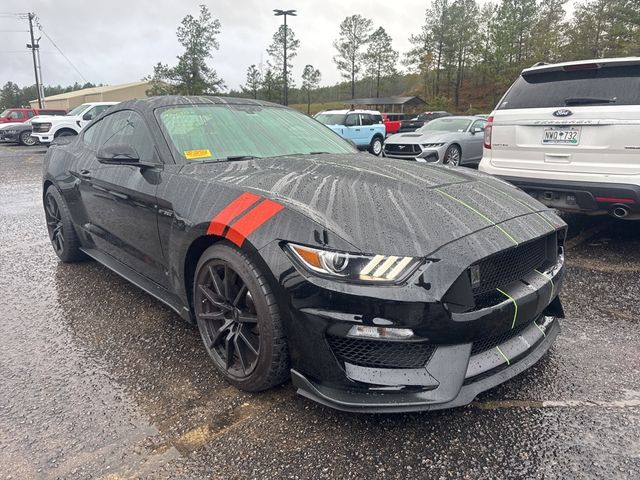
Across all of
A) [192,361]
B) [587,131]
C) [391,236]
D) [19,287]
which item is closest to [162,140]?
[192,361]

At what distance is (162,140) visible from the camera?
9.41 ft

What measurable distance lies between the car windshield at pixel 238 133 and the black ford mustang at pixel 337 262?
16 mm

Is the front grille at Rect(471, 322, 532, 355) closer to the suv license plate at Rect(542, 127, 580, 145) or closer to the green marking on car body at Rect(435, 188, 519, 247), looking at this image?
the green marking on car body at Rect(435, 188, 519, 247)

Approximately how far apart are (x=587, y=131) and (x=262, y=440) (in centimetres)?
378

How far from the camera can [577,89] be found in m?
4.17

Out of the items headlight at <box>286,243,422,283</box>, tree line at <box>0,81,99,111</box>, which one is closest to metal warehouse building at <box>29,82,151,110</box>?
tree line at <box>0,81,99,111</box>

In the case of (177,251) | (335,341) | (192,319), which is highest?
(177,251)

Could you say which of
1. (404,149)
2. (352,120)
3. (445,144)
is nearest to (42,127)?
(352,120)

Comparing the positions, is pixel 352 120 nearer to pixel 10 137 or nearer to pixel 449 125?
pixel 449 125

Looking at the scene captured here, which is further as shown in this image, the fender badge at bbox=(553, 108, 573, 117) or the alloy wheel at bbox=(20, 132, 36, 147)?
the alloy wheel at bbox=(20, 132, 36, 147)

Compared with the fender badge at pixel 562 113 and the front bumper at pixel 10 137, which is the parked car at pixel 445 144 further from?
the front bumper at pixel 10 137

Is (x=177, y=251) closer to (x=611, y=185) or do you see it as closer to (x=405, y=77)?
(x=611, y=185)

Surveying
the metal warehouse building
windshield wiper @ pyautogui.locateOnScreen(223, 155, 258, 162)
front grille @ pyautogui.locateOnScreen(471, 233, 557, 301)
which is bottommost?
front grille @ pyautogui.locateOnScreen(471, 233, 557, 301)

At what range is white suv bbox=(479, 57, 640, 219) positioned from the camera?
3844mm
